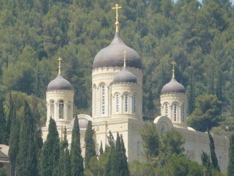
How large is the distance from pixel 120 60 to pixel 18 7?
4116 centimetres

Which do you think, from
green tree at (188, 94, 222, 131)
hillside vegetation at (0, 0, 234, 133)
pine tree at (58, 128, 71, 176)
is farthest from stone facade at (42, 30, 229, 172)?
green tree at (188, 94, 222, 131)

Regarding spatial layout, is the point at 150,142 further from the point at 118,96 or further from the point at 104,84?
the point at 104,84

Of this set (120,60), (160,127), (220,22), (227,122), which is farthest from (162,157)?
(220,22)

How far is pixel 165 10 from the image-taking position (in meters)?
109

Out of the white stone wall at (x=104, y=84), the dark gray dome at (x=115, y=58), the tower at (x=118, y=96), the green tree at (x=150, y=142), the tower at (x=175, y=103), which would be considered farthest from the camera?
the tower at (x=175, y=103)

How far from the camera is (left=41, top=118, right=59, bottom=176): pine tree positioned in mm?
52812

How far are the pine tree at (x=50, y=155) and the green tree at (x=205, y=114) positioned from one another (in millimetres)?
28158

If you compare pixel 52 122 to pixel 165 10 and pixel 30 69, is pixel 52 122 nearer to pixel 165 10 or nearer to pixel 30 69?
pixel 30 69

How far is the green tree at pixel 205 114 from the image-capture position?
81250mm

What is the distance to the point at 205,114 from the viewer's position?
81625 mm

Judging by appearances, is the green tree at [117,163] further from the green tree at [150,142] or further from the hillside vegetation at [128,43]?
the hillside vegetation at [128,43]

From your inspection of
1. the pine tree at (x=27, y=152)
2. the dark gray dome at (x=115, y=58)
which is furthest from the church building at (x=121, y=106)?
the pine tree at (x=27, y=152)

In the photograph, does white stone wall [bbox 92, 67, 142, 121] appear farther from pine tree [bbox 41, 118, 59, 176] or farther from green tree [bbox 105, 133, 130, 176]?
green tree [bbox 105, 133, 130, 176]

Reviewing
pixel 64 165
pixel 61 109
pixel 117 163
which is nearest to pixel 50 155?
pixel 64 165
